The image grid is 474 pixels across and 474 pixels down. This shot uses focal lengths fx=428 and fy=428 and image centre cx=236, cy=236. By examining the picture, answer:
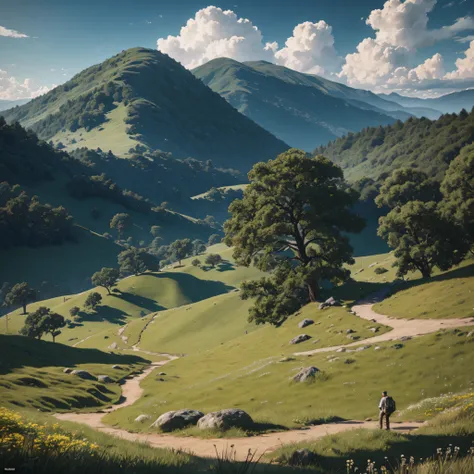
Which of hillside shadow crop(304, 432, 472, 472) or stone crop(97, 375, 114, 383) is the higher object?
hillside shadow crop(304, 432, 472, 472)

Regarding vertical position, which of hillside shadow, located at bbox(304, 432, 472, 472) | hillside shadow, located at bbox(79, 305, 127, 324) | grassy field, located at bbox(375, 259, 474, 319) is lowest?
hillside shadow, located at bbox(79, 305, 127, 324)

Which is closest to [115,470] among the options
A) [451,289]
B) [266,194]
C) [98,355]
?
[451,289]

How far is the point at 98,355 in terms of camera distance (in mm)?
94062

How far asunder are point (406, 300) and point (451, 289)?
569cm

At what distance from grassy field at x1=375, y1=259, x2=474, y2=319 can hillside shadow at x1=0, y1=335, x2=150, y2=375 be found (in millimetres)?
53747

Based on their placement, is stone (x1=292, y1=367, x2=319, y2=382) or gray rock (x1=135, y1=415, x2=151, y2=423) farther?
stone (x1=292, y1=367, x2=319, y2=382)

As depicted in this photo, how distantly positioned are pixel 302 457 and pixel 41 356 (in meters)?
72.6

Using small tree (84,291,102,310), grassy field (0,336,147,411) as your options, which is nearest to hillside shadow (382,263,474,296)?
grassy field (0,336,147,411)

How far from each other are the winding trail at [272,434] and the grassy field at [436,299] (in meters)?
1.75

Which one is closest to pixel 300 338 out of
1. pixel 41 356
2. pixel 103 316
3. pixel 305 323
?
pixel 305 323

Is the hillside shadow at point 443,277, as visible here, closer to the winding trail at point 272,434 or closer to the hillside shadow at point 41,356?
the winding trail at point 272,434

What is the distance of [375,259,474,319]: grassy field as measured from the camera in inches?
1923

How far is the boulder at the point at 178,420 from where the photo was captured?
29906mm

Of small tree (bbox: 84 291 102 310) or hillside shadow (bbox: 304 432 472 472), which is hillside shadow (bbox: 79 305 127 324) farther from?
hillside shadow (bbox: 304 432 472 472)
